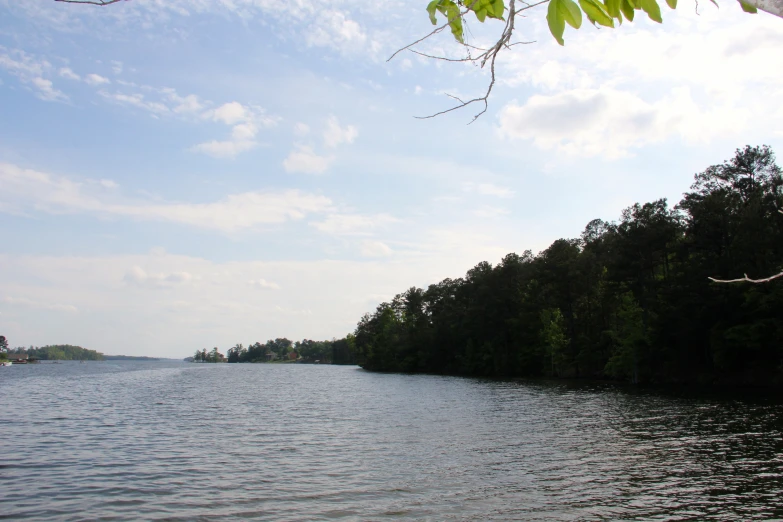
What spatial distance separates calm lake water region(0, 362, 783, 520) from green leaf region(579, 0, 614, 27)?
11.6 m

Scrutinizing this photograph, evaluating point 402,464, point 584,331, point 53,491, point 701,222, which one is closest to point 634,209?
point 701,222

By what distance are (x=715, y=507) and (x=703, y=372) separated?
A: 140ft

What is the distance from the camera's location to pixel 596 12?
84.7 inches

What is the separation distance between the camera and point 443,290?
12369cm

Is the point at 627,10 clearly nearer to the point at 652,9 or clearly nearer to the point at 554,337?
the point at 652,9

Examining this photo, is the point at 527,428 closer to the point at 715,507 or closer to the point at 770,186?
the point at 715,507

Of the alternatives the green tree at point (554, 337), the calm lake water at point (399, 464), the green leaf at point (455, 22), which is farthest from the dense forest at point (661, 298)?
the green leaf at point (455, 22)

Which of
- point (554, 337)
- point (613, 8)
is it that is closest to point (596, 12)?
point (613, 8)

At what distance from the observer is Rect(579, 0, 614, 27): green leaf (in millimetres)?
2146

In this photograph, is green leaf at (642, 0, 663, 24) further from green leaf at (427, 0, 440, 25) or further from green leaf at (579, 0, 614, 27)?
green leaf at (427, 0, 440, 25)

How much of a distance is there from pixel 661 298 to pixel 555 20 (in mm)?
55930

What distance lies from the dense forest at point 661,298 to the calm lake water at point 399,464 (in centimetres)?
1075

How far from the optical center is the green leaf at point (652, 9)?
1.97 m

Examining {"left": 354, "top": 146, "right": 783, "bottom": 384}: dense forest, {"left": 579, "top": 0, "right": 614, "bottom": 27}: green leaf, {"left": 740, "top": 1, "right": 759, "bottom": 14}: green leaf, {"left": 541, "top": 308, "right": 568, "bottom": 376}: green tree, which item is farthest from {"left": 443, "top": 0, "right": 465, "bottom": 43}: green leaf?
{"left": 541, "top": 308, "right": 568, "bottom": 376}: green tree
